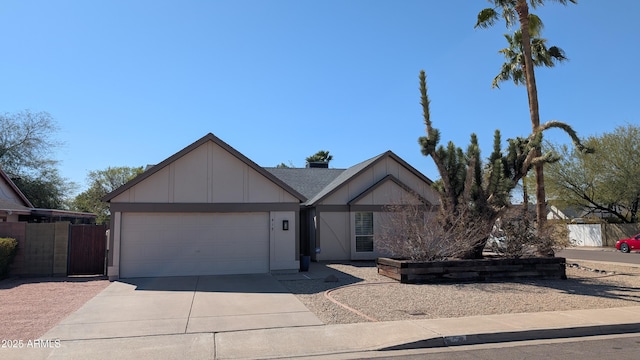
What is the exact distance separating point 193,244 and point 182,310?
20.8 feet

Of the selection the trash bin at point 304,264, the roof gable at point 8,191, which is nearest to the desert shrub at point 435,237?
the trash bin at point 304,264

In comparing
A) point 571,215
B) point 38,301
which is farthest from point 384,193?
point 571,215

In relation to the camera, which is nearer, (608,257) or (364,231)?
(364,231)

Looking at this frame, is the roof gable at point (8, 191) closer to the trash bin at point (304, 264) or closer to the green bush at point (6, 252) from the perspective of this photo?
the green bush at point (6, 252)

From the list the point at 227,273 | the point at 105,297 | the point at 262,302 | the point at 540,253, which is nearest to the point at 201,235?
the point at 227,273

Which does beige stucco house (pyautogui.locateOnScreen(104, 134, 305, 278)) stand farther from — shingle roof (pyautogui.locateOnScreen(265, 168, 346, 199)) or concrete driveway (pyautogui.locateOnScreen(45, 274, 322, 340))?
shingle roof (pyautogui.locateOnScreen(265, 168, 346, 199))

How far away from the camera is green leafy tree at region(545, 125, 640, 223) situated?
31.7m

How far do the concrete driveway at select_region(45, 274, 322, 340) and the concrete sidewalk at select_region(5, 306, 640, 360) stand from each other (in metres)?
0.49

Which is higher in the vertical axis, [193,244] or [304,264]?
[193,244]

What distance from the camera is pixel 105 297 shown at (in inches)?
458

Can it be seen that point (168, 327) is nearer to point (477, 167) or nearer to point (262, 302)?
point (262, 302)

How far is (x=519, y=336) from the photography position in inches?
309

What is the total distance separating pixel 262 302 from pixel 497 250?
8916 millimetres

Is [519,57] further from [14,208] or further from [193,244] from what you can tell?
[14,208]
